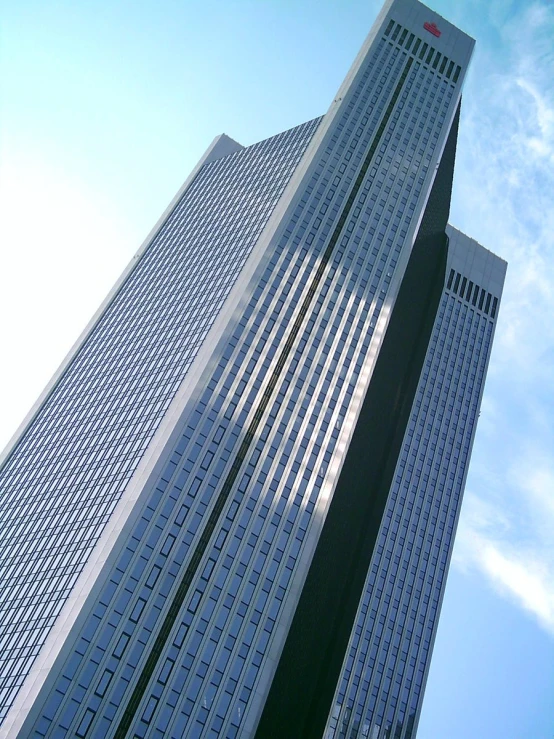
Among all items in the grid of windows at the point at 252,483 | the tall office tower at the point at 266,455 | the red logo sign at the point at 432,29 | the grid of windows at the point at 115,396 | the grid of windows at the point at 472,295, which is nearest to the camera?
the grid of windows at the point at 252,483

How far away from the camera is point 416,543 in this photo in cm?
15075

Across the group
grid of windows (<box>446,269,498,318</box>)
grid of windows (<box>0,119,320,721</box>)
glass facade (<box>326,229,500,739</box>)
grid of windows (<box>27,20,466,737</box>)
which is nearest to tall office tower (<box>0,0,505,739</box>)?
grid of windows (<box>27,20,466,737</box>)

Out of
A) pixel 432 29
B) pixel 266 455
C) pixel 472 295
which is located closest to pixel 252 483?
pixel 266 455

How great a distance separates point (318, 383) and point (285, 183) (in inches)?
2198

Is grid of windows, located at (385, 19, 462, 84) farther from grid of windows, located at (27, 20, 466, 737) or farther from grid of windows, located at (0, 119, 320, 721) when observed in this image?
grid of windows, located at (27, 20, 466, 737)

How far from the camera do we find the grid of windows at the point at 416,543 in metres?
129

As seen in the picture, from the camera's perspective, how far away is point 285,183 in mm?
155750

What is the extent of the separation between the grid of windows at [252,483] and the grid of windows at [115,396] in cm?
873

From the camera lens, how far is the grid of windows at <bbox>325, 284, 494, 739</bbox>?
129000 millimetres

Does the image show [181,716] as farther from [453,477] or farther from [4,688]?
[453,477]

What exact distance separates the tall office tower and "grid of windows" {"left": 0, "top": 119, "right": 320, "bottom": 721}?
0.51 m

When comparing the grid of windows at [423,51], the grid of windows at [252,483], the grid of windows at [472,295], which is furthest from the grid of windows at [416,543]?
the grid of windows at [423,51]

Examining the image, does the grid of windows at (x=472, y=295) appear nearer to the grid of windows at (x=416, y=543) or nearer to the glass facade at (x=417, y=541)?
the glass facade at (x=417, y=541)

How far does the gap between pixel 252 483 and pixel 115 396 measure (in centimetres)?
3517
